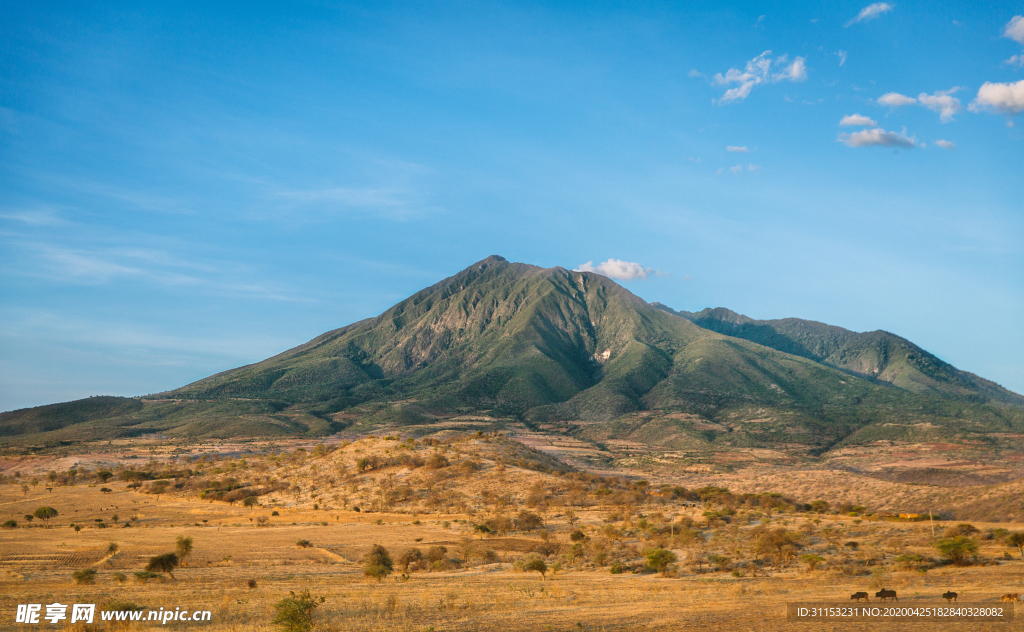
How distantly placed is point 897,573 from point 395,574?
22.3 m

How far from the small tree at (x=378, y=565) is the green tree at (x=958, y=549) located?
82.0 feet

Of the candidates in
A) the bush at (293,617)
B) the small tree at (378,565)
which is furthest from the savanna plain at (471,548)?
the small tree at (378,565)

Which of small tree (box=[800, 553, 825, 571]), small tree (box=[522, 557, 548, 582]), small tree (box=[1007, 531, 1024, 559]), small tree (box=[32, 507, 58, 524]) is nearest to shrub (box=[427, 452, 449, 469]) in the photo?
small tree (box=[32, 507, 58, 524])

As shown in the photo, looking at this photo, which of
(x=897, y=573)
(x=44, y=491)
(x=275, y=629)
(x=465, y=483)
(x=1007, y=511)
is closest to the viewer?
(x=275, y=629)

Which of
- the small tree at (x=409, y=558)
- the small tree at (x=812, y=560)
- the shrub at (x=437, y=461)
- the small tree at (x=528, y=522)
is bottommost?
the small tree at (x=528, y=522)

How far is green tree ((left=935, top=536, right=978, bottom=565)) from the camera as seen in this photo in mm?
30500

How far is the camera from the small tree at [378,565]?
31.2m

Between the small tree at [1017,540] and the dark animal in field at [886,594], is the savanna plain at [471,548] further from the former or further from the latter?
the dark animal in field at [886,594]

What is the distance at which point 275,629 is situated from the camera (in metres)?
19.8

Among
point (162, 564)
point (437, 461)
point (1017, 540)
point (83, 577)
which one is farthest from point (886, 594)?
point (437, 461)

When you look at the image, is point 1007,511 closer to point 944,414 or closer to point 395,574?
point 395,574

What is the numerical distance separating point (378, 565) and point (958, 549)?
26005 mm

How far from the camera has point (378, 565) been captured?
32.4 m

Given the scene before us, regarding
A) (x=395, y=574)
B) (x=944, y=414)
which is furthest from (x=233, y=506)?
(x=944, y=414)
